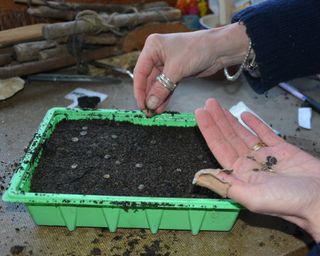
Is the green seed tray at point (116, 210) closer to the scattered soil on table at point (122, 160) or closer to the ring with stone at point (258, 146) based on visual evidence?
the scattered soil on table at point (122, 160)

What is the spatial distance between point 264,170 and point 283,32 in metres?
0.39

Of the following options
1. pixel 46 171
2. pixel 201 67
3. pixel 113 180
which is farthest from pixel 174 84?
pixel 46 171

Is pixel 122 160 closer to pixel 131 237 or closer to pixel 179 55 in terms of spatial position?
pixel 131 237

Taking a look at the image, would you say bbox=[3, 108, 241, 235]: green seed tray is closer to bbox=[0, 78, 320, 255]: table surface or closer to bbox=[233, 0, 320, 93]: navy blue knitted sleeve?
bbox=[0, 78, 320, 255]: table surface

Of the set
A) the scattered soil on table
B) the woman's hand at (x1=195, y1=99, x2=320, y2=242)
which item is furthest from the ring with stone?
the scattered soil on table

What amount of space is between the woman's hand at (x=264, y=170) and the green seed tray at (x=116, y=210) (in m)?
0.11

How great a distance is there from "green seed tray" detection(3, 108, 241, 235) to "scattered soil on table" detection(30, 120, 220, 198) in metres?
0.05

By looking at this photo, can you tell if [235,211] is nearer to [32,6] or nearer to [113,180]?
[113,180]

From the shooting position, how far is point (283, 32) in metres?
1.00

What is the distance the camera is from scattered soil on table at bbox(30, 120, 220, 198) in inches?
36.6

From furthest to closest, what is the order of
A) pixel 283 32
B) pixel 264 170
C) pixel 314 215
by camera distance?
1. pixel 283 32
2. pixel 264 170
3. pixel 314 215

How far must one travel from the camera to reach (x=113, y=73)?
1.67 meters

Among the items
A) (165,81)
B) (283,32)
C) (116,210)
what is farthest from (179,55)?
(116,210)

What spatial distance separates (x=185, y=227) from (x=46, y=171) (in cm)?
38
